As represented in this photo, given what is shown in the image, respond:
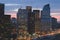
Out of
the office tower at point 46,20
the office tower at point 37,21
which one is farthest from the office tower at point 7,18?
the office tower at point 46,20

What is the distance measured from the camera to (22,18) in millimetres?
2596

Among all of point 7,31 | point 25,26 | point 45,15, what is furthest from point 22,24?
point 45,15

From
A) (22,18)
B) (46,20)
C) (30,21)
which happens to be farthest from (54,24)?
(22,18)

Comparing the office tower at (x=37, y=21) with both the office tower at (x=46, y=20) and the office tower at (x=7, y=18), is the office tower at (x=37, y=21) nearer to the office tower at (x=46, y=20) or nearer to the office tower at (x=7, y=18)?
the office tower at (x=46, y=20)

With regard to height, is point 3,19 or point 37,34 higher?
point 3,19

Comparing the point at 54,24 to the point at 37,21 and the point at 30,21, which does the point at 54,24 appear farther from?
the point at 30,21

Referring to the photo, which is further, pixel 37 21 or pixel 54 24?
pixel 37 21

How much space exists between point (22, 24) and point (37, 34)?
0.41 m

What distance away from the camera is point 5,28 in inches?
98.8

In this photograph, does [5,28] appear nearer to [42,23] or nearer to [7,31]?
[7,31]

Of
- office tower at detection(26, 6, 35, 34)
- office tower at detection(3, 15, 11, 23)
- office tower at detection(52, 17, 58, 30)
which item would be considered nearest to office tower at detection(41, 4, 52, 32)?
office tower at detection(52, 17, 58, 30)

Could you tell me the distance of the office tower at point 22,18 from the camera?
8.34ft

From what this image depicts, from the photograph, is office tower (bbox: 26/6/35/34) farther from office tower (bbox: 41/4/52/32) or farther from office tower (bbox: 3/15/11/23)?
office tower (bbox: 3/15/11/23)

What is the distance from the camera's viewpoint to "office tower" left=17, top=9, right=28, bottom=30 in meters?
2.54
